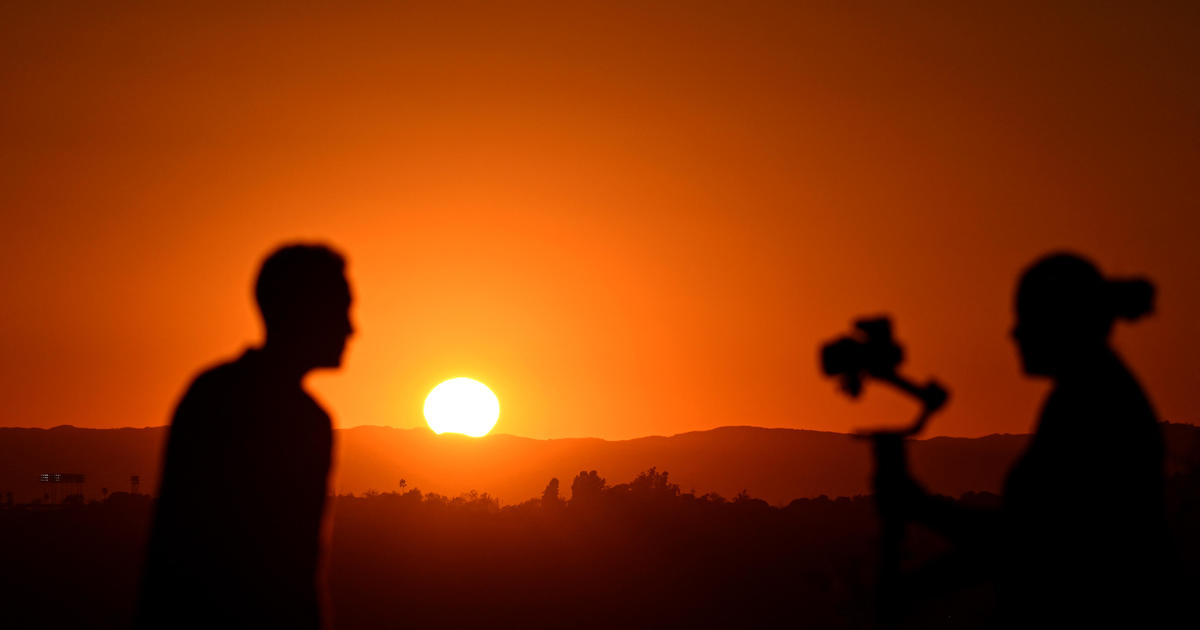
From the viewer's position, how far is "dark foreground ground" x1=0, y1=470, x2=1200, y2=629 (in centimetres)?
2295

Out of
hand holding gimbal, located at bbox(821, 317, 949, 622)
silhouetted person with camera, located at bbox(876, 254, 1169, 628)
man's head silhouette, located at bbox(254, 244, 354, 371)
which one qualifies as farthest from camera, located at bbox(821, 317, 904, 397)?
man's head silhouette, located at bbox(254, 244, 354, 371)

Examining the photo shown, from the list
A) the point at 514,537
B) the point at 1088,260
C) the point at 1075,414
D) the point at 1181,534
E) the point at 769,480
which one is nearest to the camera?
the point at 1075,414

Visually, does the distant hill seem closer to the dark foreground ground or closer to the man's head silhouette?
the dark foreground ground

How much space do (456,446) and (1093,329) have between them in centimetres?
13633

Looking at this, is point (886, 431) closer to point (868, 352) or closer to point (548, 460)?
point (868, 352)

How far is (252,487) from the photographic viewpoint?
4.14 metres

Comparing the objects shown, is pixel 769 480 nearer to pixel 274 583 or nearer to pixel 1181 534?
pixel 1181 534

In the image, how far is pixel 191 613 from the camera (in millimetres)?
3994

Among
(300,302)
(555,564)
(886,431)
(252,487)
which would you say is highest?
(300,302)

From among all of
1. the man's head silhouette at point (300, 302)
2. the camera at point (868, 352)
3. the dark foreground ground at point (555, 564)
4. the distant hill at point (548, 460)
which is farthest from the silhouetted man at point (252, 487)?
the distant hill at point (548, 460)

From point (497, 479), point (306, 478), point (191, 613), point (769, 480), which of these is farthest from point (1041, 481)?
point (497, 479)

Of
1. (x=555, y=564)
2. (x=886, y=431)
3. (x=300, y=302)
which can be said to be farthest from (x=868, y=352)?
(x=555, y=564)

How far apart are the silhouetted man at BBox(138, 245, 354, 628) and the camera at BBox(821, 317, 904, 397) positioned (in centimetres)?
180

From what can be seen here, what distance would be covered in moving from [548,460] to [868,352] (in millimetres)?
124534
